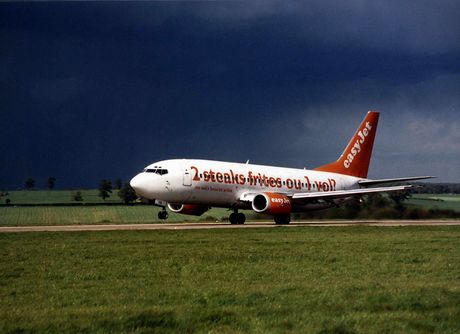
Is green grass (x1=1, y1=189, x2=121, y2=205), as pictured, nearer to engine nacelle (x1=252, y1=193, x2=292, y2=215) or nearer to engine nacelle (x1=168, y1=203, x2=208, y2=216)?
engine nacelle (x1=168, y1=203, x2=208, y2=216)

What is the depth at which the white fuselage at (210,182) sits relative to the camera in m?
36.5

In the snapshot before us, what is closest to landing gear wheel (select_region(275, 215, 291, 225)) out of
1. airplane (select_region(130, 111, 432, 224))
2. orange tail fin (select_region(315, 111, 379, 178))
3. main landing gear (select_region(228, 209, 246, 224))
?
airplane (select_region(130, 111, 432, 224))

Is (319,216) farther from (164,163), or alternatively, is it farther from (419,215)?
(164,163)

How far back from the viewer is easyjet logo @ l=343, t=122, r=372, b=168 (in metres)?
51.7

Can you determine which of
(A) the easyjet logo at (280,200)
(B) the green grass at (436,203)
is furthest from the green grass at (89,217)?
(B) the green grass at (436,203)

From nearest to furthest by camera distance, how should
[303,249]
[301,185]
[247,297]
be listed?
1. [247,297]
2. [303,249]
3. [301,185]

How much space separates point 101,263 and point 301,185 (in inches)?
1218

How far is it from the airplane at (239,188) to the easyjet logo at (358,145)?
1.91 metres

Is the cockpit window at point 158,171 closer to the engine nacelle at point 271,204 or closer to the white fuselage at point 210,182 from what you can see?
the white fuselage at point 210,182

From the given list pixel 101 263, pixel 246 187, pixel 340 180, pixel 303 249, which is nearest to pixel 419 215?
pixel 340 180

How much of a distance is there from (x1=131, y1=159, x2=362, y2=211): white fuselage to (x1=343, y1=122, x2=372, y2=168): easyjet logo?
7.65 metres

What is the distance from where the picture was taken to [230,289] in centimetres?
1109

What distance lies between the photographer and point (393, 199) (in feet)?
165

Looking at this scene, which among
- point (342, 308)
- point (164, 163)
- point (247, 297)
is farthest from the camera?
point (164, 163)
